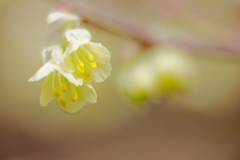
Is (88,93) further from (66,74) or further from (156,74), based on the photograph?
(156,74)

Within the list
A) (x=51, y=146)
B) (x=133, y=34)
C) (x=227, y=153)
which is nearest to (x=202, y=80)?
(x=227, y=153)

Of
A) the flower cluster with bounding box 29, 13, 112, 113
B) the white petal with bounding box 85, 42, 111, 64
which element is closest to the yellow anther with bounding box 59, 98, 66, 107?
the flower cluster with bounding box 29, 13, 112, 113

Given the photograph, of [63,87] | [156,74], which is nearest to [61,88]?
[63,87]

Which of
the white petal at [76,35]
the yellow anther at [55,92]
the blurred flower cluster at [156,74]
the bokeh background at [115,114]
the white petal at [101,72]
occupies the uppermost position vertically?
the bokeh background at [115,114]

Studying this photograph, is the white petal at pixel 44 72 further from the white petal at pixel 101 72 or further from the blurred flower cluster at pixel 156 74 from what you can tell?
the blurred flower cluster at pixel 156 74

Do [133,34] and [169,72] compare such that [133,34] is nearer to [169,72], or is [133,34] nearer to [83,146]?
[169,72]

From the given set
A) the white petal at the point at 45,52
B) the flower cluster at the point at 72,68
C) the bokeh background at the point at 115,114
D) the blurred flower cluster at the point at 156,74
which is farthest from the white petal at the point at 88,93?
the bokeh background at the point at 115,114
